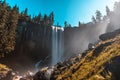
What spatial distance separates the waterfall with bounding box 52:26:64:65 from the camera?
78.0 m

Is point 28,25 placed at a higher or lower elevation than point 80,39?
higher

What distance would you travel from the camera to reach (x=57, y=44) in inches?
3246

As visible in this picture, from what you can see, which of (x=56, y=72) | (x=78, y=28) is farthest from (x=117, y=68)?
(x=78, y=28)

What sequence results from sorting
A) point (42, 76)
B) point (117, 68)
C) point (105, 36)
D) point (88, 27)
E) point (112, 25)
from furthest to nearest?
point (88, 27), point (112, 25), point (105, 36), point (42, 76), point (117, 68)

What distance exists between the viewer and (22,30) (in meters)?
79.6

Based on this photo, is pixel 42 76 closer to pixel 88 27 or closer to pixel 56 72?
pixel 56 72

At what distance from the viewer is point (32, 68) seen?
256 feet

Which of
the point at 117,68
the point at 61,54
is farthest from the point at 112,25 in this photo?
the point at 117,68

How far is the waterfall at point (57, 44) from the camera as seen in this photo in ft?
256

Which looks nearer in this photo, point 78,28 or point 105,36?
point 105,36

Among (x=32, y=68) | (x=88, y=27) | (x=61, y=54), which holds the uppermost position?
(x=88, y=27)

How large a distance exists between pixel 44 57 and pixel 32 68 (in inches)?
296

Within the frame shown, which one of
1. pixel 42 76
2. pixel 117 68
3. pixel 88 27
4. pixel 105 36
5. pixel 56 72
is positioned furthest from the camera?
pixel 88 27

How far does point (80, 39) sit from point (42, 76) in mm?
59035
